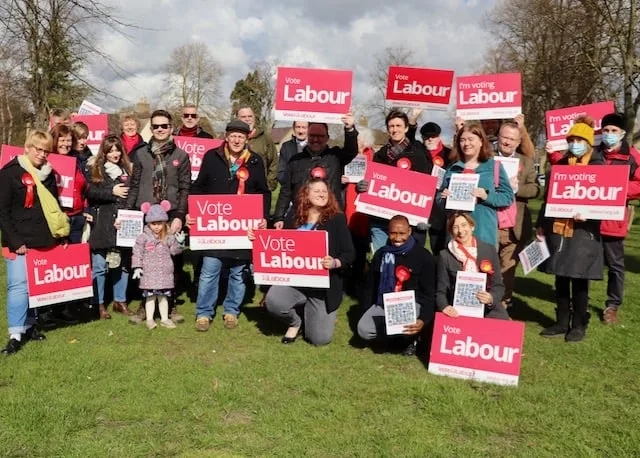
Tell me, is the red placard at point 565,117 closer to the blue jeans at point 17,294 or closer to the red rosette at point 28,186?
the red rosette at point 28,186

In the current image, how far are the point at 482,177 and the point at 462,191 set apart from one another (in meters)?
0.29

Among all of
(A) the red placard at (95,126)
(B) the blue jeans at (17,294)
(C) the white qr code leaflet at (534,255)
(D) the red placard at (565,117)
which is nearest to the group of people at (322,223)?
(B) the blue jeans at (17,294)

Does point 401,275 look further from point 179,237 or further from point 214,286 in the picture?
point 179,237

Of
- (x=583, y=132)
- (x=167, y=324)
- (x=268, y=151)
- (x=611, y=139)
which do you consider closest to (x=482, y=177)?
(x=583, y=132)

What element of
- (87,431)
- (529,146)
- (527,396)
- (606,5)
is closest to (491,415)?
(527,396)

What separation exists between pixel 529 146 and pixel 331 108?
2.55 metres

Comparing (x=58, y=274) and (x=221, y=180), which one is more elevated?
(x=221, y=180)

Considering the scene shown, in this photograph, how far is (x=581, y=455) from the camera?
152 inches

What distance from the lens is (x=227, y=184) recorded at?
672 cm

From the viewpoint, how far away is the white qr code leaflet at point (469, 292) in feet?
17.0

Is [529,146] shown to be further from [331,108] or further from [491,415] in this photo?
[491,415]

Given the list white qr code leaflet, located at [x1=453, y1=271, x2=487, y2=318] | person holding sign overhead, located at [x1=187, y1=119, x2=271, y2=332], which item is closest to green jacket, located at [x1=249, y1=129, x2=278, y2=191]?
person holding sign overhead, located at [x1=187, y1=119, x2=271, y2=332]

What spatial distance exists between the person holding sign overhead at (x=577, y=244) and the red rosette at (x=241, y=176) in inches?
141

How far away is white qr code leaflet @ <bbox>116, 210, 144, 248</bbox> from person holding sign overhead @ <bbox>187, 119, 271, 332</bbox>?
2.51 ft
